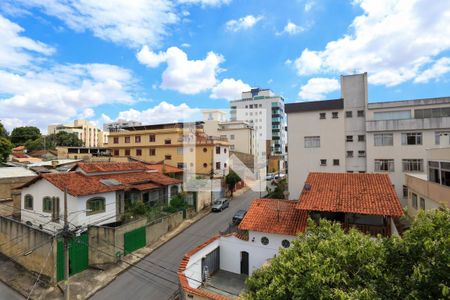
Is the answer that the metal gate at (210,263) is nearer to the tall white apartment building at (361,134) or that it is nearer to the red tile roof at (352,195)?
the red tile roof at (352,195)

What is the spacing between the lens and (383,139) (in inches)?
1070

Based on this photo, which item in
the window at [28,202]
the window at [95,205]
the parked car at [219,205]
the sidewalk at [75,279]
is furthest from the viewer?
the parked car at [219,205]

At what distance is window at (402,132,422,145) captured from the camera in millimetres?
25969

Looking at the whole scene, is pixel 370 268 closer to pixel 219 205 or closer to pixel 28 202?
pixel 219 205

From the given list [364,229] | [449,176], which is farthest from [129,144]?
[449,176]

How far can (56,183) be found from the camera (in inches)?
774

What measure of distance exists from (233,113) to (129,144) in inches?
1784

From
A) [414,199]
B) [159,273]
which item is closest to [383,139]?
[414,199]

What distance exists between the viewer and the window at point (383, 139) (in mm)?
26888

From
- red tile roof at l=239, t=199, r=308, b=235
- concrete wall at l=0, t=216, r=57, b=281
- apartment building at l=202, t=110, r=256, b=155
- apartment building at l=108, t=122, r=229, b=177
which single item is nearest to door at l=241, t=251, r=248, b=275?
red tile roof at l=239, t=199, r=308, b=235

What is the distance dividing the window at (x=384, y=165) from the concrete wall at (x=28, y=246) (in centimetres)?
2940

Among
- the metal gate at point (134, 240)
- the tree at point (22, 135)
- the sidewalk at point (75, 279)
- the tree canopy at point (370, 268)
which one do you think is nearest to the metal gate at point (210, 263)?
the sidewalk at point (75, 279)

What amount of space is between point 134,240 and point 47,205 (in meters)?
7.57

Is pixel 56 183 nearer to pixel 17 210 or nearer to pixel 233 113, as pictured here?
pixel 17 210
